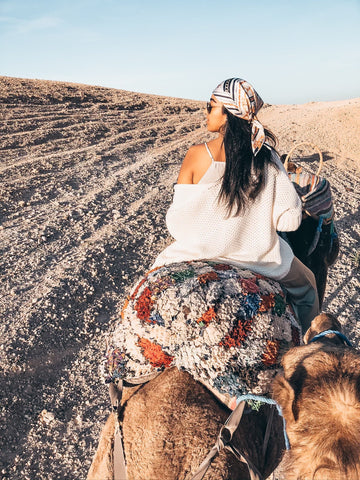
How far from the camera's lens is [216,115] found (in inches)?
93.1

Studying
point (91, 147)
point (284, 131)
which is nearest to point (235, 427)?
point (91, 147)

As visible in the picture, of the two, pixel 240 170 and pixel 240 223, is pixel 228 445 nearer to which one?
pixel 240 223

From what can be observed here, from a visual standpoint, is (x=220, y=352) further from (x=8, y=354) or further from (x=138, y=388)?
(x=8, y=354)

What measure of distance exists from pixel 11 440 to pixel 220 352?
7.32ft

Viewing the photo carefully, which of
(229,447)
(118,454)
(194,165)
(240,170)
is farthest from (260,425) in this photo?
(194,165)

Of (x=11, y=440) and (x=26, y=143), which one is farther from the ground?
(x=26, y=143)

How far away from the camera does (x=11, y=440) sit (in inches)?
127

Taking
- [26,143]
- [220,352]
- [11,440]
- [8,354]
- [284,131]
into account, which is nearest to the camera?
[220,352]

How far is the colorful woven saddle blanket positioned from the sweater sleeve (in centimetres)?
46

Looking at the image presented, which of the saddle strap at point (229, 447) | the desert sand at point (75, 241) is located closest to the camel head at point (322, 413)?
the saddle strap at point (229, 447)

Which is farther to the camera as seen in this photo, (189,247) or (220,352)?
(189,247)

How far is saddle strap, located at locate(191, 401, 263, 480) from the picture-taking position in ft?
5.17

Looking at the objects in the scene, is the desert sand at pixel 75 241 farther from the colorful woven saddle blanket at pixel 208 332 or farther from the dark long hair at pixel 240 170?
the dark long hair at pixel 240 170

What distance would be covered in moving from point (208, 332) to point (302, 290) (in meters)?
1.06
